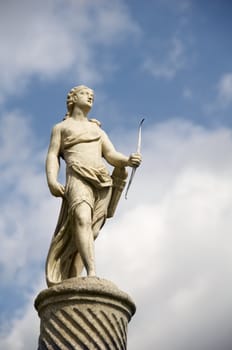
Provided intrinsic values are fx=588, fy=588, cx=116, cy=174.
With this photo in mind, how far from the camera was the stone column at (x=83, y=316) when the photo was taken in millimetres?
7688

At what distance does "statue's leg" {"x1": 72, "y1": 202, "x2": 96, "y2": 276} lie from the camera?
8508 mm

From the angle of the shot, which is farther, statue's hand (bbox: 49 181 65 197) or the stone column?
statue's hand (bbox: 49 181 65 197)

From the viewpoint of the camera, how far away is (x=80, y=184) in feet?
29.8

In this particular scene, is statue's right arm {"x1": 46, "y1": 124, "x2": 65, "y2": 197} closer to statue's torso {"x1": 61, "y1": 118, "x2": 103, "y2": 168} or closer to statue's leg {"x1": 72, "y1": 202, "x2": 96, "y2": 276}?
statue's torso {"x1": 61, "y1": 118, "x2": 103, "y2": 168}

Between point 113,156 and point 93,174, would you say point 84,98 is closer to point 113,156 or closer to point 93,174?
point 113,156

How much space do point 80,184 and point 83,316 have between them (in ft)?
7.06

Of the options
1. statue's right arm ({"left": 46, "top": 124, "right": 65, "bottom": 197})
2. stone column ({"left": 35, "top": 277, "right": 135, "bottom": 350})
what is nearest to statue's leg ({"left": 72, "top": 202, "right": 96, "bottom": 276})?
stone column ({"left": 35, "top": 277, "right": 135, "bottom": 350})

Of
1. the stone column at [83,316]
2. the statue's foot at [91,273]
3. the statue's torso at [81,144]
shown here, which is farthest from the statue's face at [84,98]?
the stone column at [83,316]

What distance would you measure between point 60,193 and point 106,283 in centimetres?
174

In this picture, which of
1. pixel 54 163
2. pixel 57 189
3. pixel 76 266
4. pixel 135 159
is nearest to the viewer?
pixel 76 266

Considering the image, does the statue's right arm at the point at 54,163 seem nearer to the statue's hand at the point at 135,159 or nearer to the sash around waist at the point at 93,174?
the sash around waist at the point at 93,174

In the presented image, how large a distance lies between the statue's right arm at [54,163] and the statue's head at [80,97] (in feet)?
1.85

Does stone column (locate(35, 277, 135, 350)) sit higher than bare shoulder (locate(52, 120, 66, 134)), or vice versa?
bare shoulder (locate(52, 120, 66, 134))

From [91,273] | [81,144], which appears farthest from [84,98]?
[91,273]
